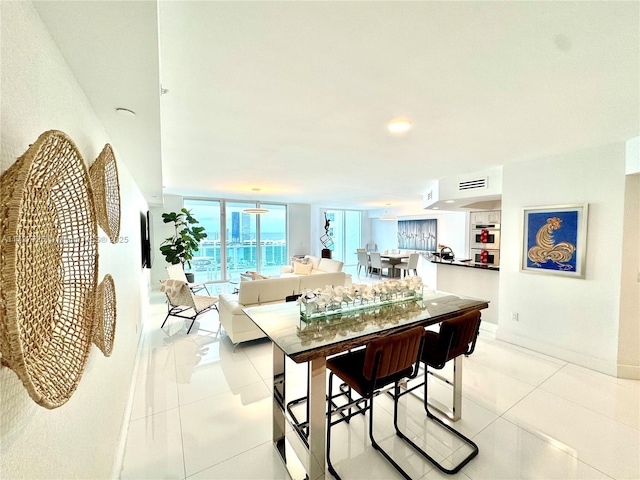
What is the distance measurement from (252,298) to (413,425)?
226 cm

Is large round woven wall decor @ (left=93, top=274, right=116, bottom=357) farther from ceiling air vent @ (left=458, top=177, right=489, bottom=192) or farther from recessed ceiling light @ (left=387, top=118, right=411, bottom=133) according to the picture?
ceiling air vent @ (left=458, top=177, right=489, bottom=192)

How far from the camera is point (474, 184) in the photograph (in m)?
4.03

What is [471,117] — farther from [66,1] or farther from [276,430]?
[276,430]

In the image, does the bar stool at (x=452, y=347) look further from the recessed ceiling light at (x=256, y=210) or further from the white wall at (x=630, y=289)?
the recessed ceiling light at (x=256, y=210)

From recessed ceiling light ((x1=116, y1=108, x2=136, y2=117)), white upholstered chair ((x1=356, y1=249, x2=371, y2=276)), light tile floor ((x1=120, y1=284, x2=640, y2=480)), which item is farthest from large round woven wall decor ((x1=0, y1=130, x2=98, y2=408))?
white upholstered chair ((x1=356, y1=249, x2=371, y2=276))

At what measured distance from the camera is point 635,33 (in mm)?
1230

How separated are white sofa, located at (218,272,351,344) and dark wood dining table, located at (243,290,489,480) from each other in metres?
1.39

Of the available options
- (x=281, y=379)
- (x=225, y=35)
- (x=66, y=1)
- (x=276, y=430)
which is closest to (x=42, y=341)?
(x=66, y=1)

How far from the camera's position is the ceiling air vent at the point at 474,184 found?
154 inches

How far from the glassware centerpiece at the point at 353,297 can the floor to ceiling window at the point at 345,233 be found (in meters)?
7.81

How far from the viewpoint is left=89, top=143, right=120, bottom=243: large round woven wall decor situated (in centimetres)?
125

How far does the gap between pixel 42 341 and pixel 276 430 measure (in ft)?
5.76

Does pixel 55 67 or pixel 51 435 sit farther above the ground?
pixel 55 67

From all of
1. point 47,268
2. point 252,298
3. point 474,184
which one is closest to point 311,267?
point 252,298
